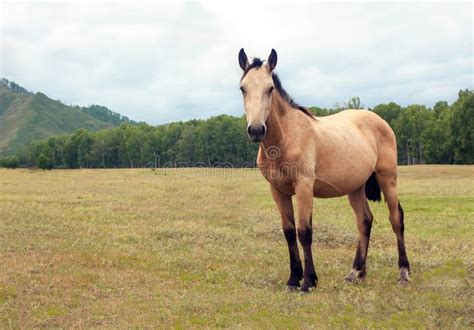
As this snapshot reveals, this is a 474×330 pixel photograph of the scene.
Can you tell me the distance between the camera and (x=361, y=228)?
10648 mm

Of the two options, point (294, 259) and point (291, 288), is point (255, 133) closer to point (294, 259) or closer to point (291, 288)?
point (294, 259)

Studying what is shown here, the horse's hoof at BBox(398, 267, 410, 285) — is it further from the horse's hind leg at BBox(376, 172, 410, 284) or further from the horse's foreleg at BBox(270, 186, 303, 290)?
the horse's foreleg at BBox(270, 186, 303, 290)

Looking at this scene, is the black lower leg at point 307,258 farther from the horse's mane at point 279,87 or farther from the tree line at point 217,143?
the tree line at point 217,143

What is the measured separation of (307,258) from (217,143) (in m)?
119

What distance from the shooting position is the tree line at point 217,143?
284 ft

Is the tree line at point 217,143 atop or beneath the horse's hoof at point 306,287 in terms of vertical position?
atop

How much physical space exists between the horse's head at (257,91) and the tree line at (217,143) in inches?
3240

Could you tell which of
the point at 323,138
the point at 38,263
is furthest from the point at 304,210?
the point at 38,263

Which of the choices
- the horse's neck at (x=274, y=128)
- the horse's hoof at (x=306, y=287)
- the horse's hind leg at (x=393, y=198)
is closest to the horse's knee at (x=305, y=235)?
the horse's hoof at (x=306, y=287)

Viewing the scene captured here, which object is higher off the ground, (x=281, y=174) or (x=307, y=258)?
(x=281, y=174)

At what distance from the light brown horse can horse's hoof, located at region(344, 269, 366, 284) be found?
0.01m

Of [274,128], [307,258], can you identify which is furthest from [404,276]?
[274,128]

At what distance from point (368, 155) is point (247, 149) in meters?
109

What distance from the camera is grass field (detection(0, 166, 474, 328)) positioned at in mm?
7238
